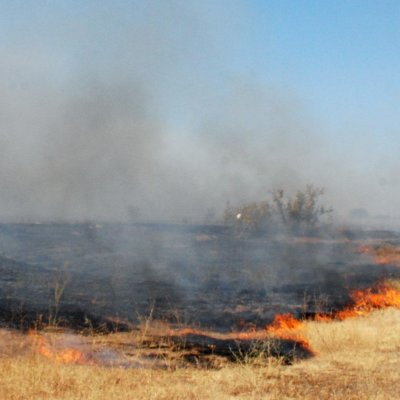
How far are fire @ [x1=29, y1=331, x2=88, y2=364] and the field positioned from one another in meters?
0.03

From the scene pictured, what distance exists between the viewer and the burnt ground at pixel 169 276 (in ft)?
44.5

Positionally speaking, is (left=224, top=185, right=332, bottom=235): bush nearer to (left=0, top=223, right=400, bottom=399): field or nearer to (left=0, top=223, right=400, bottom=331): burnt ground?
(left=0, top=223, right=400, bottom=331): burnt ground

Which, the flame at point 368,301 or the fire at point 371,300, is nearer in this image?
the flame at point 368,301

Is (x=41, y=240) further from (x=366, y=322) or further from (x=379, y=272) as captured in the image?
(x=366, y=322)

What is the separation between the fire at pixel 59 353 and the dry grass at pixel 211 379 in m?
0.22

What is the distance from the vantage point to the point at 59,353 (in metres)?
9.41

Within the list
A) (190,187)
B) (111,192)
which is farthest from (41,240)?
(190,187)

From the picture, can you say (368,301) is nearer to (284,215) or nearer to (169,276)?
(169,276)

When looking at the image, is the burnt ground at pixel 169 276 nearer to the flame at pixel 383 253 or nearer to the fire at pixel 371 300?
the fire at pixel 371 300

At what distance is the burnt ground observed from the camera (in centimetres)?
1358

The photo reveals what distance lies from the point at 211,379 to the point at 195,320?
5.26 metres

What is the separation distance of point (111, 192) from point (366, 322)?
169ft

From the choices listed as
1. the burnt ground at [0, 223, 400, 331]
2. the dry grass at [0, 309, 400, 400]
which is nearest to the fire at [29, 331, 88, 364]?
the dry grass at [0, 309, 400, 400]

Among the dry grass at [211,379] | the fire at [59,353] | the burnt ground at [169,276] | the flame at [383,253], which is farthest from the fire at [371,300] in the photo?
the fire at [59,353]
